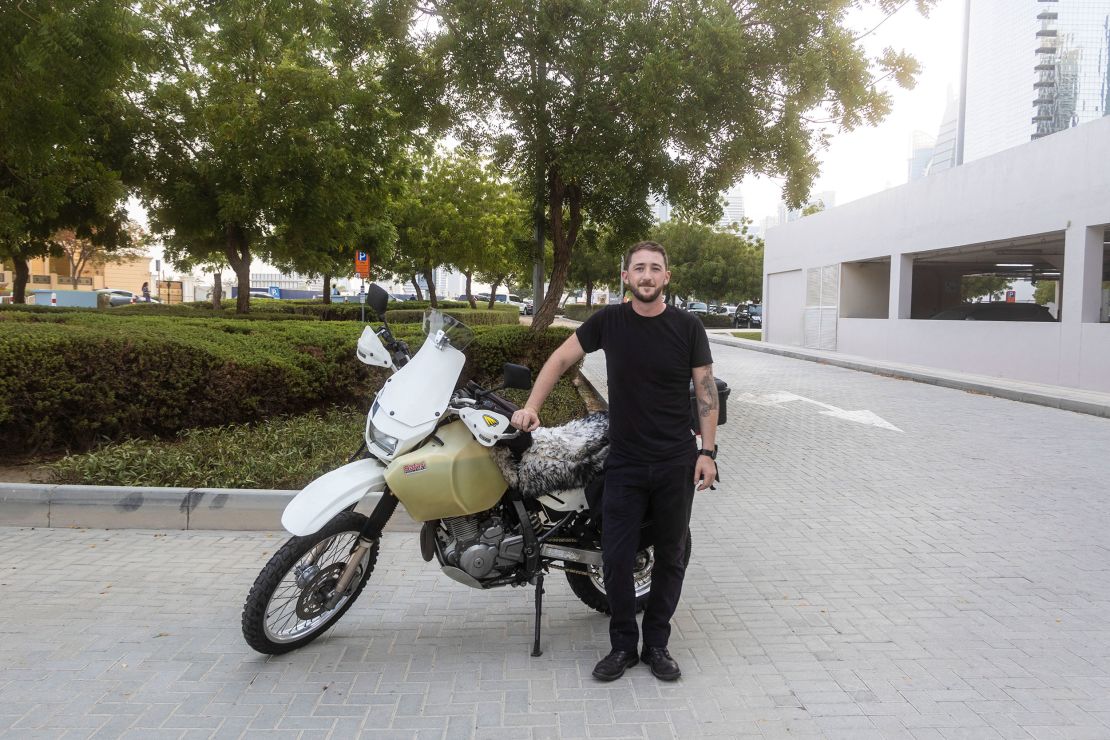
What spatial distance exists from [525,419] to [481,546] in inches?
24.2

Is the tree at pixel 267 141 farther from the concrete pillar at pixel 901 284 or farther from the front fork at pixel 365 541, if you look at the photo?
the concrete pillar at pixel 901 284

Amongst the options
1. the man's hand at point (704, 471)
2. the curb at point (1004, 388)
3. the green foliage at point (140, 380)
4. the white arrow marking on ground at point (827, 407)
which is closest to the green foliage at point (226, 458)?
the green foliage at point (140, 380)

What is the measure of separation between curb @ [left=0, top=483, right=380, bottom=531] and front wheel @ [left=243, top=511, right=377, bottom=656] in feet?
5.75

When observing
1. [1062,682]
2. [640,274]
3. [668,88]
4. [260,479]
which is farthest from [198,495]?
[668,88]

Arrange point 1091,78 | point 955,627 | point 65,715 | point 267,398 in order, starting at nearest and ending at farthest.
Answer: point 65,715 < point 955,627 < point 267,398 < point 1091,78

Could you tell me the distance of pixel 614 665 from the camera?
342 centimetres

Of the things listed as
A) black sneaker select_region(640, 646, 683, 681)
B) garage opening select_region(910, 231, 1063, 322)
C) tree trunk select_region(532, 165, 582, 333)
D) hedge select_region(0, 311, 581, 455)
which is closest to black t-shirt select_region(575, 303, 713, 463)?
black sneaker select_region(640, 646, 683, 681)

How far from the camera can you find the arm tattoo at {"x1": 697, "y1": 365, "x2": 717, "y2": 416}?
3451 millimetres

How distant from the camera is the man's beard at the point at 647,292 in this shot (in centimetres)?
336

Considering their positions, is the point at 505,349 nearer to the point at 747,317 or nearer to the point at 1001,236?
the point at 1001,236

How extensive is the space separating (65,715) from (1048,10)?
96844 mm

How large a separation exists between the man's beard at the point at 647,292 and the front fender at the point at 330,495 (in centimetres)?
131

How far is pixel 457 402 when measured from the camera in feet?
11.6

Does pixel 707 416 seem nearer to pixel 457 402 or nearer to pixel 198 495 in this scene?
pixel 457 402
